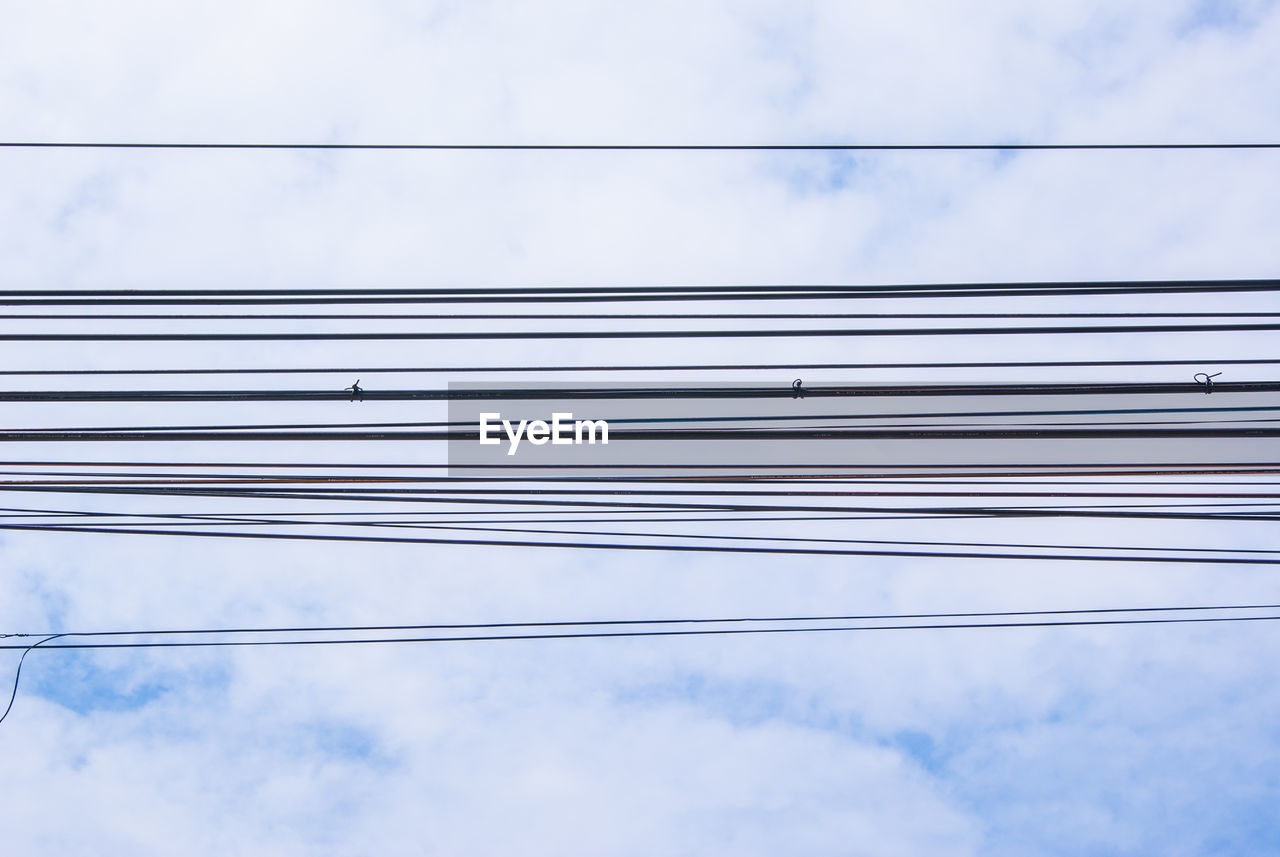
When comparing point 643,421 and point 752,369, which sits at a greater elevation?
point 752,369

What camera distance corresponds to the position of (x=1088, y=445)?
18.5 feet

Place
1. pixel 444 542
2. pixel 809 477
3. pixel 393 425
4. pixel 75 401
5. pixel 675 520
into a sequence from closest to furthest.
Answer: pixel 75 401 < pixel 393 425 < pixel 809 477 < pixel 444 542 < pixel 675 520

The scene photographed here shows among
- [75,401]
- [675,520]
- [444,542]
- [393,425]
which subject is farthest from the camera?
[675,520]

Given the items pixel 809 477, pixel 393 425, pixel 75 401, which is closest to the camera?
pixel 75 401

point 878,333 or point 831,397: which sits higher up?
point 878,333

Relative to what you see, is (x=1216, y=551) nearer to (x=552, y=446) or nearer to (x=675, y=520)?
(x=675, y=520)

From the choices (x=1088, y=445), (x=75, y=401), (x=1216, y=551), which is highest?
(x=75, y=401)

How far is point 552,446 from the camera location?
6008mm

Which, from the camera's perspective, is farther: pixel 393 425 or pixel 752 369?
pixel 752 369

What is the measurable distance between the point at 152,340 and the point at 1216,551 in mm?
8256

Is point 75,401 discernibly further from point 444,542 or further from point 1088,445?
point 1088,445

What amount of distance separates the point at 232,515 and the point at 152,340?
1.60m

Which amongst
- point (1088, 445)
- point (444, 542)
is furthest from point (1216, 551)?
point (444, 542)

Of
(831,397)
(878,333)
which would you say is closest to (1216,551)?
(878,333)
